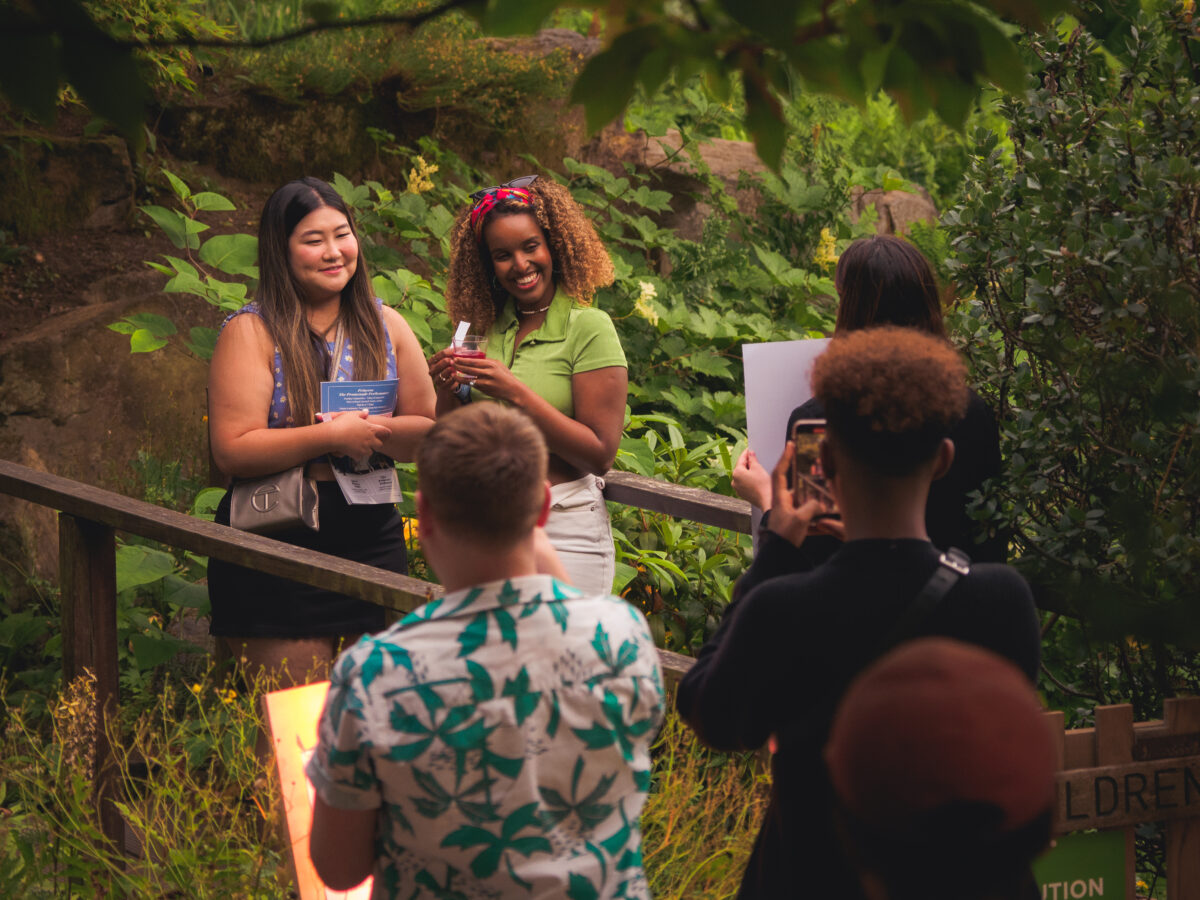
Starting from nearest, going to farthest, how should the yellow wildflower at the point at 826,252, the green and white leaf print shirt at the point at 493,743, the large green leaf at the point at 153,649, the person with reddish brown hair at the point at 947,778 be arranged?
the person with reddish brown hair at the point at 947,778 → the green and white leaf print shirt at the point at 493,743 → the large green leaf at the point at 153,649 → the yellow wildflower at the point at 826,252

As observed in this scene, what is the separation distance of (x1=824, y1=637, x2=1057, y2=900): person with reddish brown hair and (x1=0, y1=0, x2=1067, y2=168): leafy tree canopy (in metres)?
0.61

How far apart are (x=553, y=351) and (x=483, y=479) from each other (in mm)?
1622

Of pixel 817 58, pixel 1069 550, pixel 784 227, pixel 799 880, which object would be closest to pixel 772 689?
pixel 799 880

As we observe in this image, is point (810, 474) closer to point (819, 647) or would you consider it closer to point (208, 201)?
point (819, 647)

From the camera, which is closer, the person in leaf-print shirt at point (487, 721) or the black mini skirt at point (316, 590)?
the person in leaf-print shirt at point (487, 721)

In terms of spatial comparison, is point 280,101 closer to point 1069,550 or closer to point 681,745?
point 681,745

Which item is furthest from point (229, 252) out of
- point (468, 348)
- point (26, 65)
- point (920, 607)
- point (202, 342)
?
point (920, 607)

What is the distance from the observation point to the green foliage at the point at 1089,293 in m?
2.21

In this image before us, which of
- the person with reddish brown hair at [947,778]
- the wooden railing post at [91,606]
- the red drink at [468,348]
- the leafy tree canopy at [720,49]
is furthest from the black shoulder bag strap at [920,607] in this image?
the wooden railing post at [91,606]

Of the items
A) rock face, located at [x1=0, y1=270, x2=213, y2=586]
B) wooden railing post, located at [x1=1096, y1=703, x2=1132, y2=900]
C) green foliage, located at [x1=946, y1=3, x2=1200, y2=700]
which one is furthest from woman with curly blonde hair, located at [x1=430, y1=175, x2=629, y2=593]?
rock face, located at [x1=0, y1=270, x2=213, y2=586]

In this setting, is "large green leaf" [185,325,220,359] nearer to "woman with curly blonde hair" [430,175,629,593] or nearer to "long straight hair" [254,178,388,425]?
"long straight hair" [254,178,388,425]

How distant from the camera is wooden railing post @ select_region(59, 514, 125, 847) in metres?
3.32

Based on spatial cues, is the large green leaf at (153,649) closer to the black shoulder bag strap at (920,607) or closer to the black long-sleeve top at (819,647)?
the black long-sleeve top at (819,647)

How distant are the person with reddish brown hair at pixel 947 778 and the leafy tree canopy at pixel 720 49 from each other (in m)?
0.61
